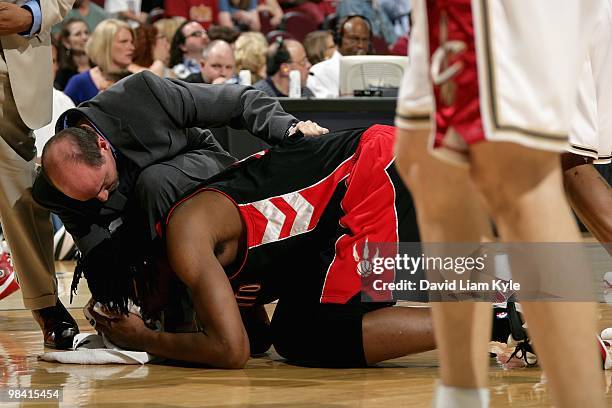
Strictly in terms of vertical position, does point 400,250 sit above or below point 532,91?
below

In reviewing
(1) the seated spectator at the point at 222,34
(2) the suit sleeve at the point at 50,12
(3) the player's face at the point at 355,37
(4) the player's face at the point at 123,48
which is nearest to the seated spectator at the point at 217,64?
(4) the player's face at the point at 123,48

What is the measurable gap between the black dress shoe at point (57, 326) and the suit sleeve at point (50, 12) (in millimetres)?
944

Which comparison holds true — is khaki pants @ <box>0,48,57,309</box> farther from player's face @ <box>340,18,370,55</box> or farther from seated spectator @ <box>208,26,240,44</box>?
seated spectator @ <box>208,26,240,44</box>

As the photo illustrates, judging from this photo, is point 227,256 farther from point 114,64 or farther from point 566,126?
point 114,64

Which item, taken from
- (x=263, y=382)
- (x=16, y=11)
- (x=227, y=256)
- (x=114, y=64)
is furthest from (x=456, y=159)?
(x=114, y=64)

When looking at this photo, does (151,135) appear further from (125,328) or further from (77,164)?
(125,328)

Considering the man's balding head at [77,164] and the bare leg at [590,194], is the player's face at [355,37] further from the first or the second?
the man's balding head at [77,164]

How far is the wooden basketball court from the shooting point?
261 centimetres

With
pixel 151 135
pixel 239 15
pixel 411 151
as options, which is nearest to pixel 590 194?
pixel 151 135

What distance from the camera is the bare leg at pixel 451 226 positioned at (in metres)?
1.75

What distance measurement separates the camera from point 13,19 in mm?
3510

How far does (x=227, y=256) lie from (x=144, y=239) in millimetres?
273

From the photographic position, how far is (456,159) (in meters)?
1.64

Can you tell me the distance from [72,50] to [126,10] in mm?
1463
